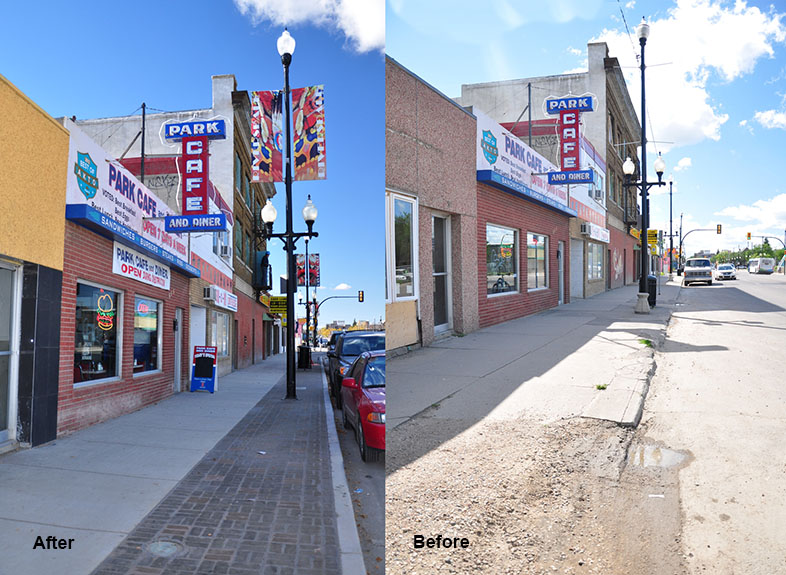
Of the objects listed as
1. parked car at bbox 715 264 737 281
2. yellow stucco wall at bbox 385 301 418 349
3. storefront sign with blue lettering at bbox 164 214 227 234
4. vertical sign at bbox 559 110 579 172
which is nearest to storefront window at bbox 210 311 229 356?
storefront sign with blue lettering at bbox 164 214 227 234

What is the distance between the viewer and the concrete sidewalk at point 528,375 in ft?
17.6

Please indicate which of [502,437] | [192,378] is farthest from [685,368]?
[192,378]

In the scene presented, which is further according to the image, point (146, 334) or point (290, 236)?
point (146, 334)

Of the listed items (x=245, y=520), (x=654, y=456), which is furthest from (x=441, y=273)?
(x=245, y=520)

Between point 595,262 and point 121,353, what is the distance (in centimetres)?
2048

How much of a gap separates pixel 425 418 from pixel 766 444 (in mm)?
2579

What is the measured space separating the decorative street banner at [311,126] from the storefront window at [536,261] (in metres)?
9.55

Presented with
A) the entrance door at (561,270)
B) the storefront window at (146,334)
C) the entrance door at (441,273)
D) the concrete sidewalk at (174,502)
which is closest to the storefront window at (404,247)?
the entrance door at (441,273)

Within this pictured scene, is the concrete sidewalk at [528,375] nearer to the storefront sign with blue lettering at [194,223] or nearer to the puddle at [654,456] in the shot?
the puddle at [654,456]

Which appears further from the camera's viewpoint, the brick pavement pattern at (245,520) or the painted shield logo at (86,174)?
the painted shield logo at (86,174)

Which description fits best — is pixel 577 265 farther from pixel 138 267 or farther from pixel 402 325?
pixel 138 267

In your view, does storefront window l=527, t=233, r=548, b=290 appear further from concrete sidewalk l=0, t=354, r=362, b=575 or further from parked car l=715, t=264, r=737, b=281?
→ parked car l=715, t=264, r=737, b=281

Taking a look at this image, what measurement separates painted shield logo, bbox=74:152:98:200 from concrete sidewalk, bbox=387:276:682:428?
11.6ft

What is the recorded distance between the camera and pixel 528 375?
266 inches
